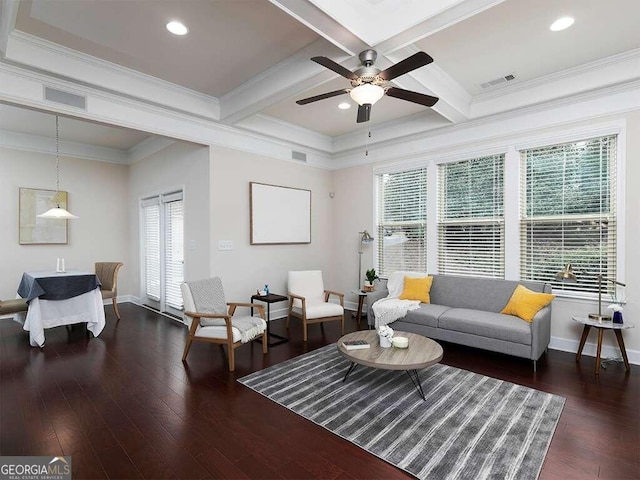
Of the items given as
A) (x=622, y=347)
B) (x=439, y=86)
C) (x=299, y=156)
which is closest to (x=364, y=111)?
(x=439, y=86)

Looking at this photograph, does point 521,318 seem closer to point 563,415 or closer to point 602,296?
point 602,296

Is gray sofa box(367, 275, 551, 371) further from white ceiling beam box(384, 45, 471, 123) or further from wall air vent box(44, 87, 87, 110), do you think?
wall air vent box(44, 87, 87, 110)

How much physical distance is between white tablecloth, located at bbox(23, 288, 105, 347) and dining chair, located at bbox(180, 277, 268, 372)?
6.16ft

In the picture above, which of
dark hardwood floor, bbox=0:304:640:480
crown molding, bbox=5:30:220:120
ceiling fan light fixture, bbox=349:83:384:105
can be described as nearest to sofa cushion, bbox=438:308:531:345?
dark hardwood floor, bbox=0:304:640:480

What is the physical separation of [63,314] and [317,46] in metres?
4.85

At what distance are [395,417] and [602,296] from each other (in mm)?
3001

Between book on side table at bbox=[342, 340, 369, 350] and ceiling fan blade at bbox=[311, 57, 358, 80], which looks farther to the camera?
book on side table at bbox=[342, 340, 369, 350]

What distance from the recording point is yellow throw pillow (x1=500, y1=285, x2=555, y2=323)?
377 centimetres

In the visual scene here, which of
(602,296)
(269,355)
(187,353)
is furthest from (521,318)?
(187,353)

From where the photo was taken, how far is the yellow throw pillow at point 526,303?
3.77 metres

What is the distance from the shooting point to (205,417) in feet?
8.80

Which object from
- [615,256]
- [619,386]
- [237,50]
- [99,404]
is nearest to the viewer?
[99,404]

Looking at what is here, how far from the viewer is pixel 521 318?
12.7 ft

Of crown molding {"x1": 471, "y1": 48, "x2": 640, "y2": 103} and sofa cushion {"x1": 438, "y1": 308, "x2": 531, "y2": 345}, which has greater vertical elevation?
crown molding {"x1": 471, "y1": 48, "x2": 640, "y2": 103}
